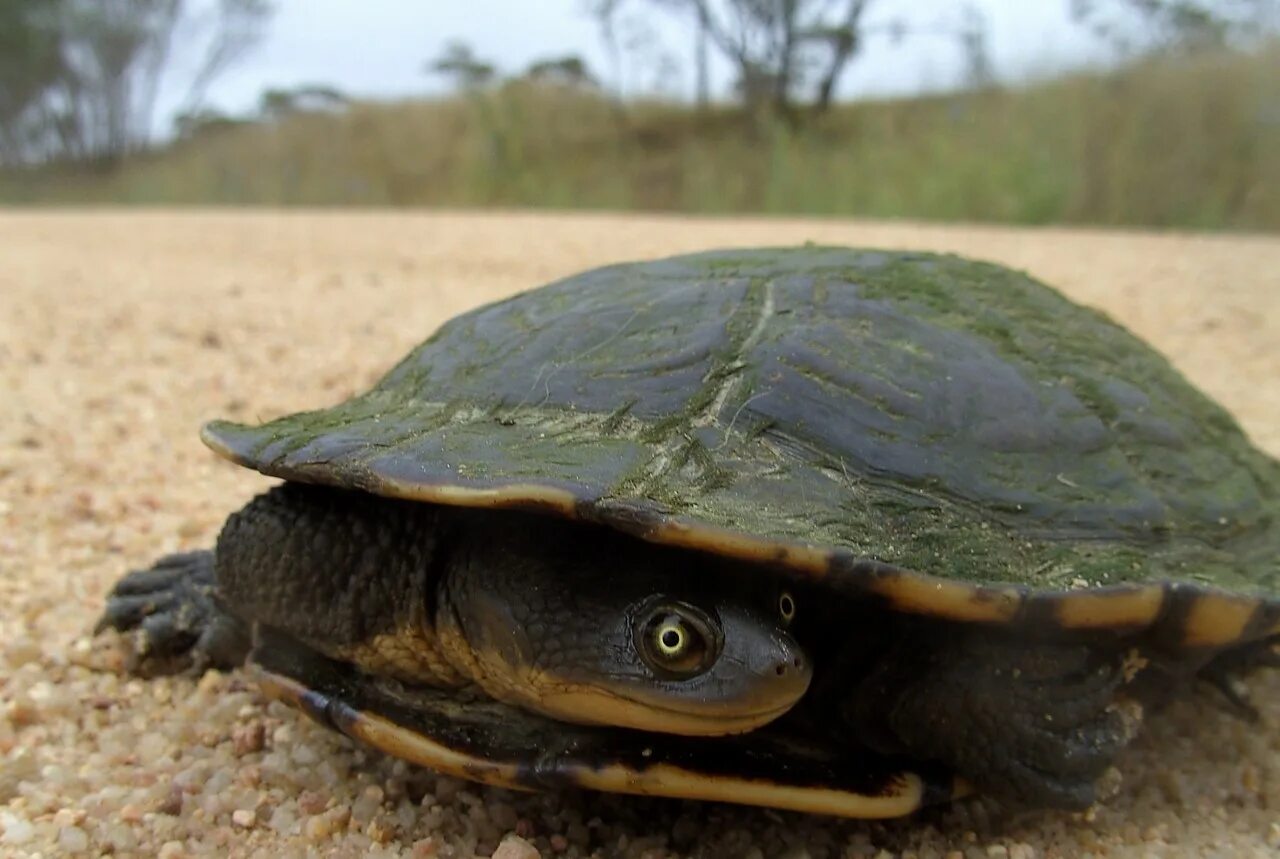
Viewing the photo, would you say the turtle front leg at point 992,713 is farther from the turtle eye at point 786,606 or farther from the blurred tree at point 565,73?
the blurred tree at point 565,73

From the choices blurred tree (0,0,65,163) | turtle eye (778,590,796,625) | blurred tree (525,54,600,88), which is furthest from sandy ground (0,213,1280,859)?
blurred tree (0,0,65,163)

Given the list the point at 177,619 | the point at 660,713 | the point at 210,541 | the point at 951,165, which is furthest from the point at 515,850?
the point at 951,165

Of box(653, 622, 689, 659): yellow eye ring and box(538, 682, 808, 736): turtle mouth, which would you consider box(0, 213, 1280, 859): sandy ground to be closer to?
box(538, 682, 808, 736): turtle mouth

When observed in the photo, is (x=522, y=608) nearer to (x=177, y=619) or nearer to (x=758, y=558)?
(x=758, y=558)

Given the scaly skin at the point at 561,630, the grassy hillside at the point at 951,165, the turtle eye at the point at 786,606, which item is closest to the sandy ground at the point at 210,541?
the scaly skin at the point at 561,630

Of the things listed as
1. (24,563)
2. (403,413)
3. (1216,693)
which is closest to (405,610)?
(403,413)
